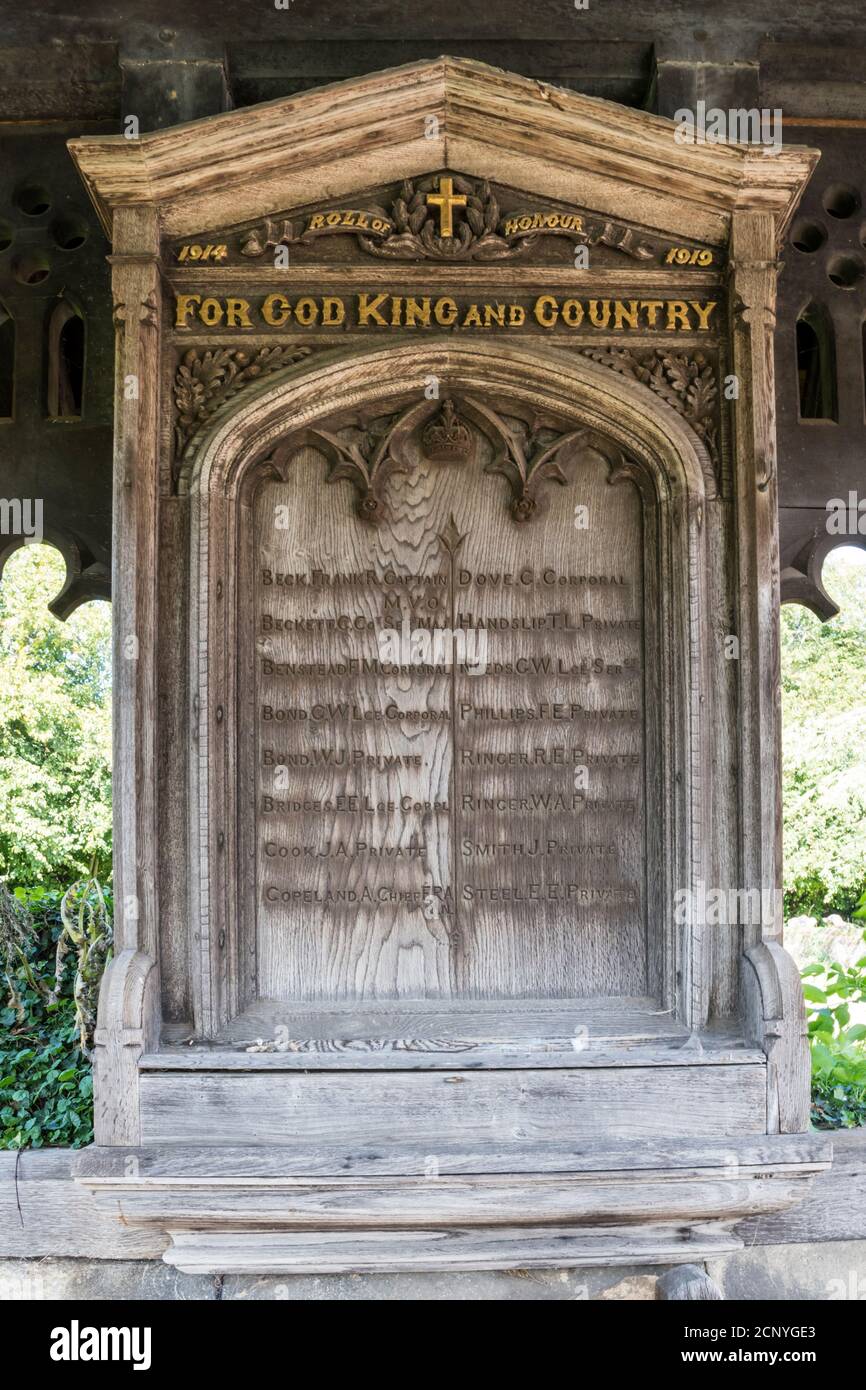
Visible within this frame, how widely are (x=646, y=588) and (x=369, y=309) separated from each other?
1290 mm

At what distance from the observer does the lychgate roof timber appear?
3320 mm

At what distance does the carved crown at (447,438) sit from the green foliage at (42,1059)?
2.25 metres

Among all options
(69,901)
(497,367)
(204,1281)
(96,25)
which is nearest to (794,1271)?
(204,1281)

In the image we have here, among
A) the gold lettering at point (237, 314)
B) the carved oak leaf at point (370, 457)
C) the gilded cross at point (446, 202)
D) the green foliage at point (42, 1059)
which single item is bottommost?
the green foliage at point (42, 1059)

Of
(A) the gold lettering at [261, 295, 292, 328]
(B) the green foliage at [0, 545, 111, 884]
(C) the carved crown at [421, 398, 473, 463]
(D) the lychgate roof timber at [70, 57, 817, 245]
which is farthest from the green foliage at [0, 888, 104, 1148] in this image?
(B) the green foliage at [0, 545, 111, 884]

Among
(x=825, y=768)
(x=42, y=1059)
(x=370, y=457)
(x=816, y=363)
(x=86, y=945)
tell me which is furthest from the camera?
(x=825, y=768)

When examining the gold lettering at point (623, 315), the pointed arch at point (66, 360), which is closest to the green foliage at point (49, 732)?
the pointed arch at point (66, 360)

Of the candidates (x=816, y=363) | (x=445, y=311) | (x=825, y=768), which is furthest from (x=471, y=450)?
(x=825, y=768)

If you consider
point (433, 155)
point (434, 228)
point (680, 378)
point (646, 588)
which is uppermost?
point (433, 155)

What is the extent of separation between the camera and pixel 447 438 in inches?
143

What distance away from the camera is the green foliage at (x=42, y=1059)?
3.66m

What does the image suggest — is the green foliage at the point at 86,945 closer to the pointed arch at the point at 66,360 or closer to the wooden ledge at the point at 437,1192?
the wooden ledge at the point at 437,1192

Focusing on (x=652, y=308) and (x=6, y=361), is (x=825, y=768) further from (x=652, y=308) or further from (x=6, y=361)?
(x=6, y=361)

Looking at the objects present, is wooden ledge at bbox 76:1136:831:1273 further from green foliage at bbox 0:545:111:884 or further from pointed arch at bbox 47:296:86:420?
green foliage at bbox 0:545:111:884
